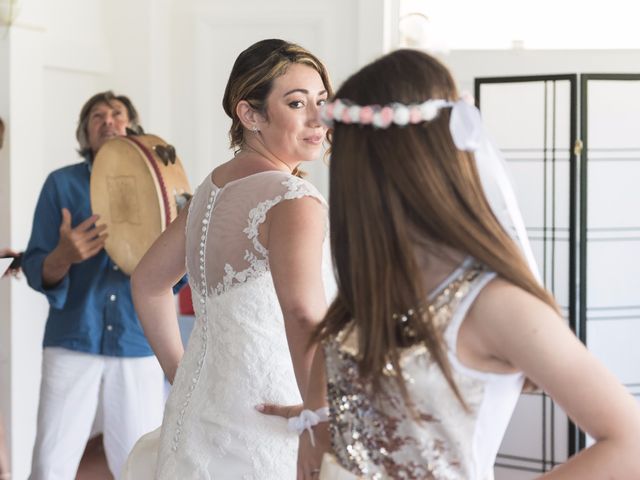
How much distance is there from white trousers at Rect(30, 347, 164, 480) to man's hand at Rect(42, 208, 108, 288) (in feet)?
0.88

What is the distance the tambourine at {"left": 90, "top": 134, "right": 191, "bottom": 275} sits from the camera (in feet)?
10.5

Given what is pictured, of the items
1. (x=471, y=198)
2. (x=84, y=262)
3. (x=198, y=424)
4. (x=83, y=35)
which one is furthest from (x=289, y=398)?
(x=83, y=35)

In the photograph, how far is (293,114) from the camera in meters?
2.02

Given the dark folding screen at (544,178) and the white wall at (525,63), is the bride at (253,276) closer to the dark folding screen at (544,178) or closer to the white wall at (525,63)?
the dark folding screen at (544,178)

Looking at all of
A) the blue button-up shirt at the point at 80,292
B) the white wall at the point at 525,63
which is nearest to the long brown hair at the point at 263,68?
the blue button-up shirt at the point at 80,292

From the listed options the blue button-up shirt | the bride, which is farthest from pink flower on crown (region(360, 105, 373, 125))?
the blue button-up shirt

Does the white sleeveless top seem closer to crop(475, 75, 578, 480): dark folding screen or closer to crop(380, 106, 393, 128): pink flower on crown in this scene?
crop(380, 106, 393, 128): pink flower on crown

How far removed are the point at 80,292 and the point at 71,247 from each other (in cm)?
22

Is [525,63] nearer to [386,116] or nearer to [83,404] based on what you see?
[83,404]

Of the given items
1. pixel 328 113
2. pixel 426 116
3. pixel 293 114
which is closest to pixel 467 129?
pixel 426 116

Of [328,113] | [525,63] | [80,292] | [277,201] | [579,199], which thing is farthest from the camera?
[525,63]

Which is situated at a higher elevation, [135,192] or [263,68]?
[263,68]

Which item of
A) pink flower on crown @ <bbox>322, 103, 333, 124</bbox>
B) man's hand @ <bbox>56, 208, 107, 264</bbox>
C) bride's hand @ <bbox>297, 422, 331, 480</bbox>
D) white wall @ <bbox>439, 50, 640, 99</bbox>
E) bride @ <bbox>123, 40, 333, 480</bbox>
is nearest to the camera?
pink flower on crown @ <bbox>322, 103, 333, 124</bbox>

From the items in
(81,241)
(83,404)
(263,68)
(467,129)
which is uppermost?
(263,68)
